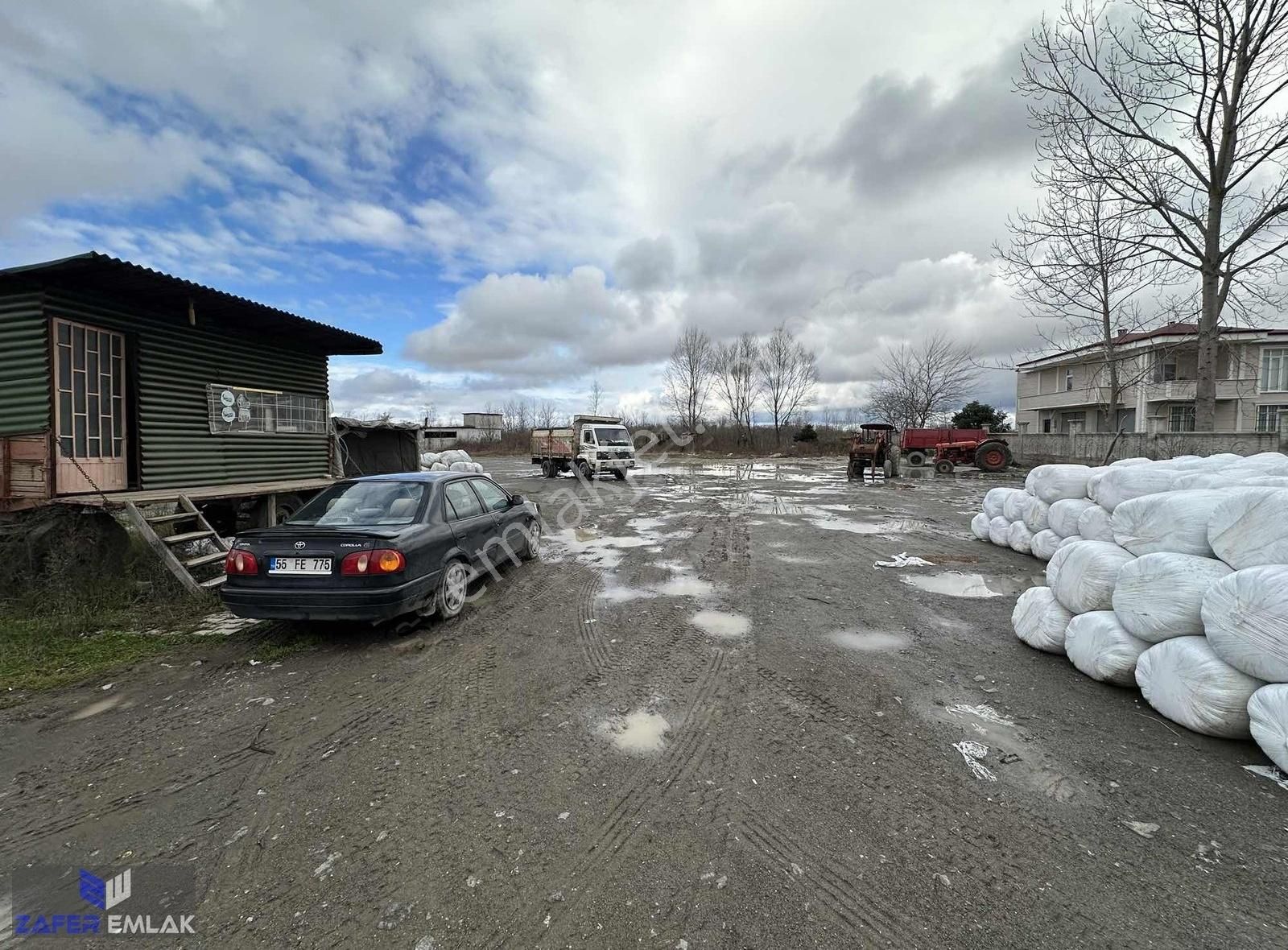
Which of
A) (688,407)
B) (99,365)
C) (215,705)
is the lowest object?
(215,705)

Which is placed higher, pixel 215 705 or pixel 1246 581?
pixel 1246 581

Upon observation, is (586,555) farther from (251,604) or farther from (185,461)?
(185,461)

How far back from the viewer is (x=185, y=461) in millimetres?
8086

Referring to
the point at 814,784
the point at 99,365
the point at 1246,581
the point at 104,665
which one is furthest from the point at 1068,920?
the point at 99,365

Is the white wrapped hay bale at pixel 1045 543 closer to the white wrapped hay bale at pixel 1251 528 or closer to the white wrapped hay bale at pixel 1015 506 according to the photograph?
the white wrapped hay bale at pixel 1015 506

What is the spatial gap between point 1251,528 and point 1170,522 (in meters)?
0.57

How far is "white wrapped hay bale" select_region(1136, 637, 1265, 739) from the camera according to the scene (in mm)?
2928

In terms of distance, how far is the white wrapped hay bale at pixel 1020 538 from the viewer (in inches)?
310

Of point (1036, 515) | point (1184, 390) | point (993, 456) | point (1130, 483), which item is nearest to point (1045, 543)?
point (1036, 515)

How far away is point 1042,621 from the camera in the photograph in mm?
4359

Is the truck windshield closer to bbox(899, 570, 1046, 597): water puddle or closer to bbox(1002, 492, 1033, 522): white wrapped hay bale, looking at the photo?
bbox(1002, 492, 1033, 522): white wrapped hay bale

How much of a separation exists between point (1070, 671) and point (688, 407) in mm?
50019

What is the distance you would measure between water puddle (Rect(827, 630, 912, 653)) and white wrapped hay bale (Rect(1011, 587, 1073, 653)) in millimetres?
920

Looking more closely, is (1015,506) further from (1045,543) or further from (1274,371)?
(1274,371)
